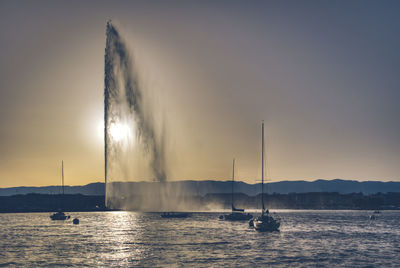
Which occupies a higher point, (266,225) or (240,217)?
(266,225)

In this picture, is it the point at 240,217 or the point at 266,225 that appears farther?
the point at 240,217

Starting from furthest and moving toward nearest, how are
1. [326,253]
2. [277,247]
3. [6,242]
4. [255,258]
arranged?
[6,242]
[277,247]
[326,253]
[255,258]

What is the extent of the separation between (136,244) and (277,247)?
23719mm

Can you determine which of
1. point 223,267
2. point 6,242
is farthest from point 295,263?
point 6,242

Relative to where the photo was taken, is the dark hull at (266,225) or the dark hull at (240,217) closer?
the dark hull at (266,225)

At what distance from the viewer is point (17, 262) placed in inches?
2318

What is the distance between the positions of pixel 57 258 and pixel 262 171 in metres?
44.6

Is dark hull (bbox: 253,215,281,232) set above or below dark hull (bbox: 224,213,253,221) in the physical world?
above

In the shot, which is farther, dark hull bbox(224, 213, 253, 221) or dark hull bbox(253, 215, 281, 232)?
dark hull bbox(224, 213, 253, 221)

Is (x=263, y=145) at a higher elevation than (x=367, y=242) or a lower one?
higher

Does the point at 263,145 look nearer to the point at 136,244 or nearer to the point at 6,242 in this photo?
the point at 136,244

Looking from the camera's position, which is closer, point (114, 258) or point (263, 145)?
point (114, 258)

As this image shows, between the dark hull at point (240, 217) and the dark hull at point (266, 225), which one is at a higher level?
the dark hull at point (266, 225)

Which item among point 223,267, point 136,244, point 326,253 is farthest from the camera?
point 136,244
